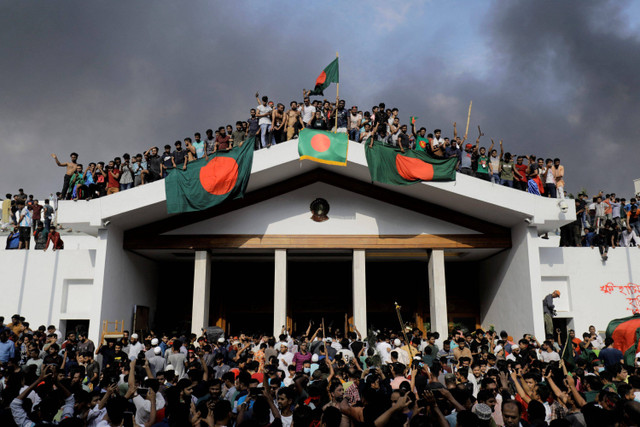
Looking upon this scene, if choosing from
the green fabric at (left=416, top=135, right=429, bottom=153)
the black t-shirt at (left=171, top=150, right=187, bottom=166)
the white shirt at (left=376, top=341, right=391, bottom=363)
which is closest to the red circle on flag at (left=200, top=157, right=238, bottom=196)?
the black t-shirt at (left=171, top=150, right=187, bottom=166)

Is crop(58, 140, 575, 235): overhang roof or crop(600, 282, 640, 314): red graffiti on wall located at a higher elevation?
crop(58, 140, 575, 235): overhang roof

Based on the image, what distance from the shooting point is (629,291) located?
1498cm

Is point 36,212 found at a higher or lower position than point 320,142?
lower

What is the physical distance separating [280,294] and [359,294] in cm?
227

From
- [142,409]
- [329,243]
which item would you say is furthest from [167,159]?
[142,409]

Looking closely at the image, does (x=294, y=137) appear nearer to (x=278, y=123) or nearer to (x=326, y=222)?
(x=278, y=123)

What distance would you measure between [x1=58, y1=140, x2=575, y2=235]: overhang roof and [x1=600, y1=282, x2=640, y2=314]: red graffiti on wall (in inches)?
111

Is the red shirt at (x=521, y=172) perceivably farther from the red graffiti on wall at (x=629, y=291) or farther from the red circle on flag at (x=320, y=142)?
the red circle on flag at (x=320, y=142)

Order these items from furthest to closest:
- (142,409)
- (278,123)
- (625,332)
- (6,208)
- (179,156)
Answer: (6,208)
(278,123)
(179,156)
(625,332)
(142,409)

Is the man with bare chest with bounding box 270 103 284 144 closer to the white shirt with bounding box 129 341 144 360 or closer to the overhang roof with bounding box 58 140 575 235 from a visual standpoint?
the overhang roof with bounding box 58 140 575 235

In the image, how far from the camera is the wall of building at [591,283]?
1488cm

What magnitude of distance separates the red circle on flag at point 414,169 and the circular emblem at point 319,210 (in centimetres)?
252

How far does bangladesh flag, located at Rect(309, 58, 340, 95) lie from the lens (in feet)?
49.3

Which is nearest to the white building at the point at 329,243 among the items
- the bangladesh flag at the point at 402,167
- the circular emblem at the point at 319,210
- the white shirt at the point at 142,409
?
the circular emblem at the point at 319,210
